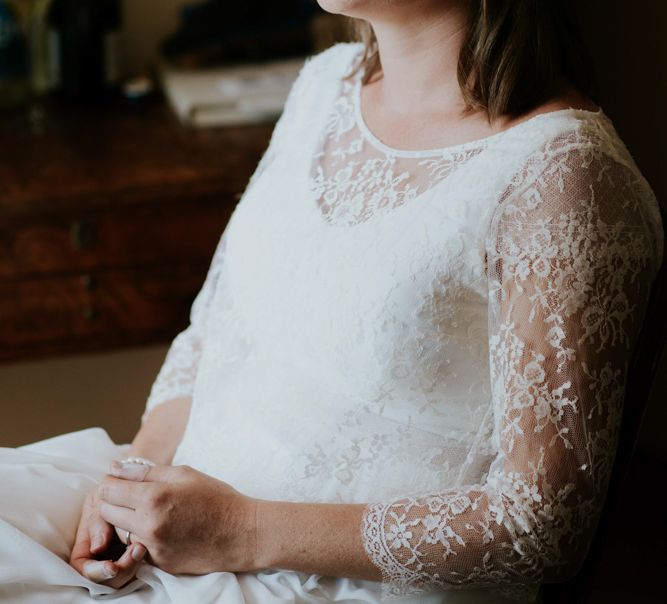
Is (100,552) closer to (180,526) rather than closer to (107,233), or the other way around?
(180,526)

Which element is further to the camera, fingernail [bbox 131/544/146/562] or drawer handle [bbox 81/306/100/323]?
drawer handle [bbox 81/306/100/323]

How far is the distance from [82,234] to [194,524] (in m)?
1.00

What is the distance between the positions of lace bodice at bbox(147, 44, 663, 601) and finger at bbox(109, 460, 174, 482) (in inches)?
4.2

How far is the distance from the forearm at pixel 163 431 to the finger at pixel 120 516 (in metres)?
0.20

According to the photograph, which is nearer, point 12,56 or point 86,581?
point 86,581

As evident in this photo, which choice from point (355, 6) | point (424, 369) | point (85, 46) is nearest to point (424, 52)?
point (355, 6)

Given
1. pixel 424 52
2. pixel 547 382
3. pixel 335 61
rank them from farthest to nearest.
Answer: pixel 335 61 → pixel 424 52 → pixel 547 382

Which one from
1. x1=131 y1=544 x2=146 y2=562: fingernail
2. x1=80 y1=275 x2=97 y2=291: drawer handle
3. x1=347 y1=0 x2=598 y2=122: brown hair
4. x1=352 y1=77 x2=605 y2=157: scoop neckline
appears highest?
x1=347 y1=0 x2=598 y2=122: brown hair

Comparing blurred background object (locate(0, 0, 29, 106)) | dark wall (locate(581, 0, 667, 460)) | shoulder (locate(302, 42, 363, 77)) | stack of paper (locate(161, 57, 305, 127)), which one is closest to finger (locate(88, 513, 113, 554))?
shoulder (locate(302, 42, 363, 77))

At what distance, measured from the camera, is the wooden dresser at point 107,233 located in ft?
5.99

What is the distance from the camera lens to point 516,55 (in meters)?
1.03

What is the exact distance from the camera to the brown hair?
1.02 metres

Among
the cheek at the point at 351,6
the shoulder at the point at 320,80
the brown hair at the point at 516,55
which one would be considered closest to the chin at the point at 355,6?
the cheek at the point at 351,6

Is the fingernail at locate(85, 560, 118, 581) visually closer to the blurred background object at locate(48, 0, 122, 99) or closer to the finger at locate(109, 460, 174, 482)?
the finger at locate(109, 460, 174, 482)
